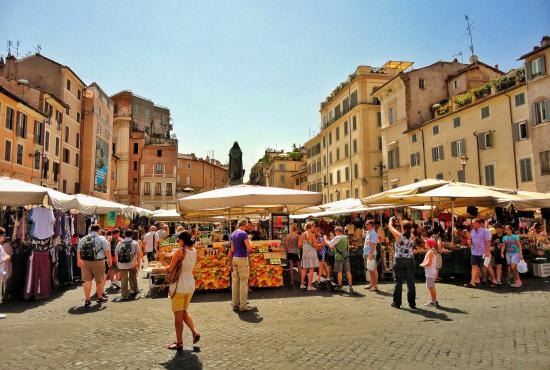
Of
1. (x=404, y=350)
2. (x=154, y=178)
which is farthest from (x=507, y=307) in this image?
(x=154, y=178)

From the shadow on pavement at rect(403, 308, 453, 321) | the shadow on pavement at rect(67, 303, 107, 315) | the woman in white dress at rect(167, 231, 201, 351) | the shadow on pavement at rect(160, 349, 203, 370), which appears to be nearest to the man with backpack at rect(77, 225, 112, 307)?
the shadow on pavement at rect(67, 303, 107, 315)

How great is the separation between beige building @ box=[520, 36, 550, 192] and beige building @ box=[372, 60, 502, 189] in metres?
10.1

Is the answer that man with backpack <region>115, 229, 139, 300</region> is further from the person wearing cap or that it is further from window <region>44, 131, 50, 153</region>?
window <region>44, 131, 50, 153</region>

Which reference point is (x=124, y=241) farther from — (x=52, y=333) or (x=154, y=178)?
(x=154, y=178)

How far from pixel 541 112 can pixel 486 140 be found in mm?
3965

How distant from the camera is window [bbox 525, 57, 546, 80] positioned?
23.2 metres

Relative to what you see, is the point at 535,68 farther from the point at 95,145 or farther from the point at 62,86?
the point at 95,145

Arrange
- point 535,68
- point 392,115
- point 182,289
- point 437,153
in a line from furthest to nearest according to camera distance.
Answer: point 392,115 < point 437,153 < point 535,68 < point 182,289

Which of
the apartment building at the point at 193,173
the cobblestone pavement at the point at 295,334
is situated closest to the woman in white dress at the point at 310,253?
the cobblestone pavement at the point at 295,334

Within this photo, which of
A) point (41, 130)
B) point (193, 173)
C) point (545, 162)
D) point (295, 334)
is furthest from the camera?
point (193, 173)

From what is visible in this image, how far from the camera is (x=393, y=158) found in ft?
122

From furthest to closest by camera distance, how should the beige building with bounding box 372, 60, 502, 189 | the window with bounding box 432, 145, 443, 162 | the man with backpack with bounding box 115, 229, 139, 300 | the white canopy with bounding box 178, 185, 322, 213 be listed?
the beige building with bounding box 372, 60, 502, 189 < the window with bounding box 432, 145, 443, 162 < the white canopy with bounding box 178, 185, 322, 213 < the man with backpack with bounding box 115, 229, 139, 300

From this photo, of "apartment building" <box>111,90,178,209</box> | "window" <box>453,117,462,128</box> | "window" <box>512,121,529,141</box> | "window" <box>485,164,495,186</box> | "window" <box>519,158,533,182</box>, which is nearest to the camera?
"window" <box>519,158,533,182</box>

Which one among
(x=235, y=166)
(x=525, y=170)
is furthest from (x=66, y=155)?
(x=525, y=170)
